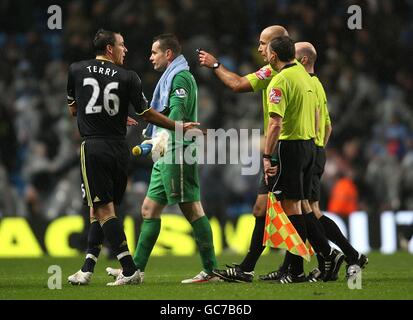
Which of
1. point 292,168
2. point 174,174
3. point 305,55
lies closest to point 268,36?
point 305,55

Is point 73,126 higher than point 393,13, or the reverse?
point 393,13

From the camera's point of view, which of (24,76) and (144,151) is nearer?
(144,151)

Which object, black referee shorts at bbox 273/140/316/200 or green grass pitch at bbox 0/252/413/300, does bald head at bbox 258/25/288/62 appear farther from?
green grass pitch at bbox 0/252/413/300

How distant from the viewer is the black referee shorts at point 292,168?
357 inches

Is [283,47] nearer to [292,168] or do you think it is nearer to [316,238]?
[292,168]

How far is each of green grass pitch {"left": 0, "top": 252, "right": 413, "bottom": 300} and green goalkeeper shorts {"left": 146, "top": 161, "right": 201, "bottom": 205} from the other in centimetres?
77

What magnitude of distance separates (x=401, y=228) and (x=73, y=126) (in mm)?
5741

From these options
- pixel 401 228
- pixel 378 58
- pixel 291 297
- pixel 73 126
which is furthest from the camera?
pixel 378 58

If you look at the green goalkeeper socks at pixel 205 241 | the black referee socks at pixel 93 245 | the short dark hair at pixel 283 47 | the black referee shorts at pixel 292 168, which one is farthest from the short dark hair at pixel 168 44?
the black referee socks at pixel 93 245

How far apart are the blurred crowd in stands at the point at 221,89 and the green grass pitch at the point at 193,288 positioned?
17.1 ft

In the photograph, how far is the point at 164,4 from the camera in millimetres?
18453

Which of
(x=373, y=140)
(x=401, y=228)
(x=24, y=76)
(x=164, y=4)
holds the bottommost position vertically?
(x=401, y=228)

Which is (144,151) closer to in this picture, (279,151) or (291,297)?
(279,151)

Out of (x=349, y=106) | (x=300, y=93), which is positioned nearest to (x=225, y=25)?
(x=349, y=106)
